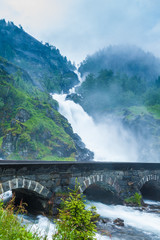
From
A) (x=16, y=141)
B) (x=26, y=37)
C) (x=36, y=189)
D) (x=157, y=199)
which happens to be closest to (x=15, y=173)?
(x=36, y=189)

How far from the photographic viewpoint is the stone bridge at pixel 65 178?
8.13 meters

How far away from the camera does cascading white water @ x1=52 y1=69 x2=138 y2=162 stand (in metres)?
53.4

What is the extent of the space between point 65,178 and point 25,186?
264 cm

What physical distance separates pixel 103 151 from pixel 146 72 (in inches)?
4261

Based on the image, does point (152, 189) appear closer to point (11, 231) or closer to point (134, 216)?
point (134, 216)

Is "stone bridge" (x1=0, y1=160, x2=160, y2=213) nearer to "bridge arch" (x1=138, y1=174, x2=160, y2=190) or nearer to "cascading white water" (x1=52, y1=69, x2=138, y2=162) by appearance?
"bridge arch" (x1=138, y1=174, x2=160, y2=190)

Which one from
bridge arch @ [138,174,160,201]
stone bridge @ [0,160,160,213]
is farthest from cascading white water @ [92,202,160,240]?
bridge arch @ [138,174,160,201]

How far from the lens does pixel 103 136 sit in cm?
6159

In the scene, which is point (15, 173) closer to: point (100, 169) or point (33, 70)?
point (100, 169)

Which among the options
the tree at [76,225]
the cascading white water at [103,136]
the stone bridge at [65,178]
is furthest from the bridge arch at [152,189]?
the cascading white water at [103,136]

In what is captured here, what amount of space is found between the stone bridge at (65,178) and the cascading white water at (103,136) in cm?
3350

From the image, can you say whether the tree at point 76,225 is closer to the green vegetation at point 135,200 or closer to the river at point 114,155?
the river at point 114,155

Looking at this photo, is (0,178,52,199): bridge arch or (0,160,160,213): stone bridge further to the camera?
(0,160,160,213): stone bridge

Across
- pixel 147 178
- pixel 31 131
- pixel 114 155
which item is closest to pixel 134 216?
pixel 147 178
